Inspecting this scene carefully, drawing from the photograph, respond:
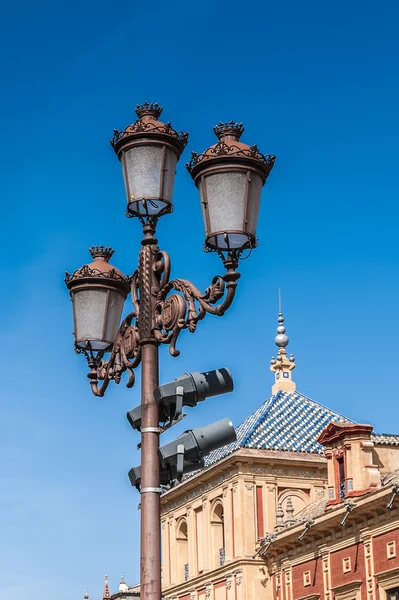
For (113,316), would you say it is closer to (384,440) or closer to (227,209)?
(227,209)

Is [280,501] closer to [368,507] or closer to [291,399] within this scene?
[291,399]

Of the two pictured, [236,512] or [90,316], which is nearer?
[90,316]

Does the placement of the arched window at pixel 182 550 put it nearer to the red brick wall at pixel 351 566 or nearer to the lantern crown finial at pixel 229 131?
the red brick wall at pixel 351 566

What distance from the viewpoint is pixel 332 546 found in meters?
29.8

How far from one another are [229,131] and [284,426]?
92.9 feet

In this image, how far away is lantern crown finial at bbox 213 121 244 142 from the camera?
914 centimetres

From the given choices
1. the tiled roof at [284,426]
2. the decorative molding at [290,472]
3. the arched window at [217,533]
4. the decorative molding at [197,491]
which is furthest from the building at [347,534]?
the tiled roof at [284,426]

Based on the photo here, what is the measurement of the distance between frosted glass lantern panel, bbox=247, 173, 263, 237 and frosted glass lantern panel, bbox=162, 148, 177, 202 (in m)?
0.75

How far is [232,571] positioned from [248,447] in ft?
12.5

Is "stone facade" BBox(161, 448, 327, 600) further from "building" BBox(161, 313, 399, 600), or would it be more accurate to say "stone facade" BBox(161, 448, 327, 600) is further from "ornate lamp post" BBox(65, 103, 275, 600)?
"ornate lamp post" BBox(65, 103, 275, 600)

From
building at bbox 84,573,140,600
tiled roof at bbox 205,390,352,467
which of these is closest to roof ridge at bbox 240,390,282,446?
tiled roof at bbox 205,390,352,467

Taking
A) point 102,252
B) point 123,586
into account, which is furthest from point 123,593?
point 102,252

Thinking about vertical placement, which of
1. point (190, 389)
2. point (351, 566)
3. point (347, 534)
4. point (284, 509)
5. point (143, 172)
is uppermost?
point (284, 509)

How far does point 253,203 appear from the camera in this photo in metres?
8.55
